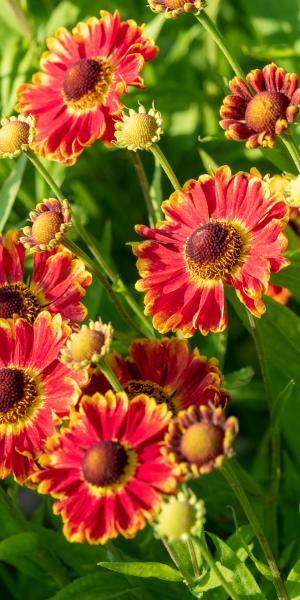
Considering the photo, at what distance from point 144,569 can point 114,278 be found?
443 millimetres

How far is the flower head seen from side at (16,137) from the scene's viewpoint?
4.48 feet

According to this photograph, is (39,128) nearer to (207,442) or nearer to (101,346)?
(101,346)

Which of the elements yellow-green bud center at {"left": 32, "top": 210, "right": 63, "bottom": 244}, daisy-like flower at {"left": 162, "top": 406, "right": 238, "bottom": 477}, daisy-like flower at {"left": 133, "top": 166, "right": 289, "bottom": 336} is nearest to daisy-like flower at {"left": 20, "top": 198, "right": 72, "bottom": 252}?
yellow-green bud center at {"left": 32, "top": 210, "right": 63, "bottom": 244}

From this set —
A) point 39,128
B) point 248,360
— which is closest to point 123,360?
point 39,128

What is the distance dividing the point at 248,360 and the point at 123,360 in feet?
3.05

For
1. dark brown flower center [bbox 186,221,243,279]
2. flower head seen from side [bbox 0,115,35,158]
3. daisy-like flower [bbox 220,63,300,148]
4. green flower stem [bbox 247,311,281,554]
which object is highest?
flower head seen from side [bbox 0,115,35,158]

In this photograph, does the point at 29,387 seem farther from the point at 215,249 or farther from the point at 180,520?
the point at 180,520

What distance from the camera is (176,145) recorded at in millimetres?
2348

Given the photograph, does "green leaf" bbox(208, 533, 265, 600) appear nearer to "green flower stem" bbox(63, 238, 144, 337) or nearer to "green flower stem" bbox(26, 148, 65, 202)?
"green flower stem" bbox(63, 238, 144, 337)

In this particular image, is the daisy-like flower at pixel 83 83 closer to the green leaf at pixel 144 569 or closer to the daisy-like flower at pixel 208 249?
the daisy-like flower at pixel 208 249

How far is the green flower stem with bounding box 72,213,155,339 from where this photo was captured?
1.37m

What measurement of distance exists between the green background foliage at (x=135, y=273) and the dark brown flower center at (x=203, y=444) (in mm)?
280

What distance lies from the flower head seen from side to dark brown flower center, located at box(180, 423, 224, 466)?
555 millimetres

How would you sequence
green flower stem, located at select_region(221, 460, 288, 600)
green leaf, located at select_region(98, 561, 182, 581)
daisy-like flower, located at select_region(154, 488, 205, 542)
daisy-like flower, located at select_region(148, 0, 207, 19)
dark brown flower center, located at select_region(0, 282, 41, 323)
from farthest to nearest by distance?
1. dark brown flower center, located at select_region(0, 282, 41, 323)
2. daisy-like flower, located at select_region(148, 0, 207, 19)
3. green leaf, located at select_region(98, 561, 182, 581)
4. green flower stem, located at select_region(221, 460, 288, 600)
5. daisy-like flower, located at select_region(154, 488, 205, 542)
